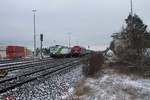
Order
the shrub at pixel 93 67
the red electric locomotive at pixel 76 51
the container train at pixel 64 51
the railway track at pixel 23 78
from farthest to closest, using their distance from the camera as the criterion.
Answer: the red electric locomotive at pixel 76 51, the container train at pixel 64 51, the shrub at pixel 93 67, the railway track at pixel 23 78

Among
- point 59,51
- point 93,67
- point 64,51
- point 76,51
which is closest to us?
point 93,67

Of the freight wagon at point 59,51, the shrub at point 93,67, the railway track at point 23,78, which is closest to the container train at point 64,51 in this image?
the freight wagon at point 59,51

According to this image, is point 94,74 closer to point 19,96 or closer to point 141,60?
point 141,60

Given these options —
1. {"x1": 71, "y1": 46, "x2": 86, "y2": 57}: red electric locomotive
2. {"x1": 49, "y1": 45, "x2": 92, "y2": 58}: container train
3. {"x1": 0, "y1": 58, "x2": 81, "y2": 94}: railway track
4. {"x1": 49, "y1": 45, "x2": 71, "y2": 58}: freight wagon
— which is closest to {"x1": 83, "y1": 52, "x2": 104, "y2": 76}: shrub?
{"x1": 0, "y1": 58, "x2": 81, "y2": 94}: railway track

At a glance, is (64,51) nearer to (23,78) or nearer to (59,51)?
(59,51)

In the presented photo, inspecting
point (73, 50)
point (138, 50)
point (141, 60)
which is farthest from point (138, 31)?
point (73, 50)

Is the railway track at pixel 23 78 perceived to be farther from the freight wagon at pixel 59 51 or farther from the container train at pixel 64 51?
the container train at pixel 64 51

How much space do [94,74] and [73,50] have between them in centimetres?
5451

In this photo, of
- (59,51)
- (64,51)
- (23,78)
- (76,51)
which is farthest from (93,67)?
(76,51)

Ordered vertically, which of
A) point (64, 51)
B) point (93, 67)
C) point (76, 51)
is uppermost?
point (93, 67)

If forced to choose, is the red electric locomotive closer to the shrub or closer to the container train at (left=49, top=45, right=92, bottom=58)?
the container train at (left=49, top=45, right=92, bottom=58)

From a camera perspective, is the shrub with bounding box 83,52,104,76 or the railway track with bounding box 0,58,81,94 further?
the shrub with bounding box 83,52,104,76

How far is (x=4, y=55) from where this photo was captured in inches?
3474

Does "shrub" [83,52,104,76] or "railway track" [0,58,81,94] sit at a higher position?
"shrub" [83,52,104,76]
